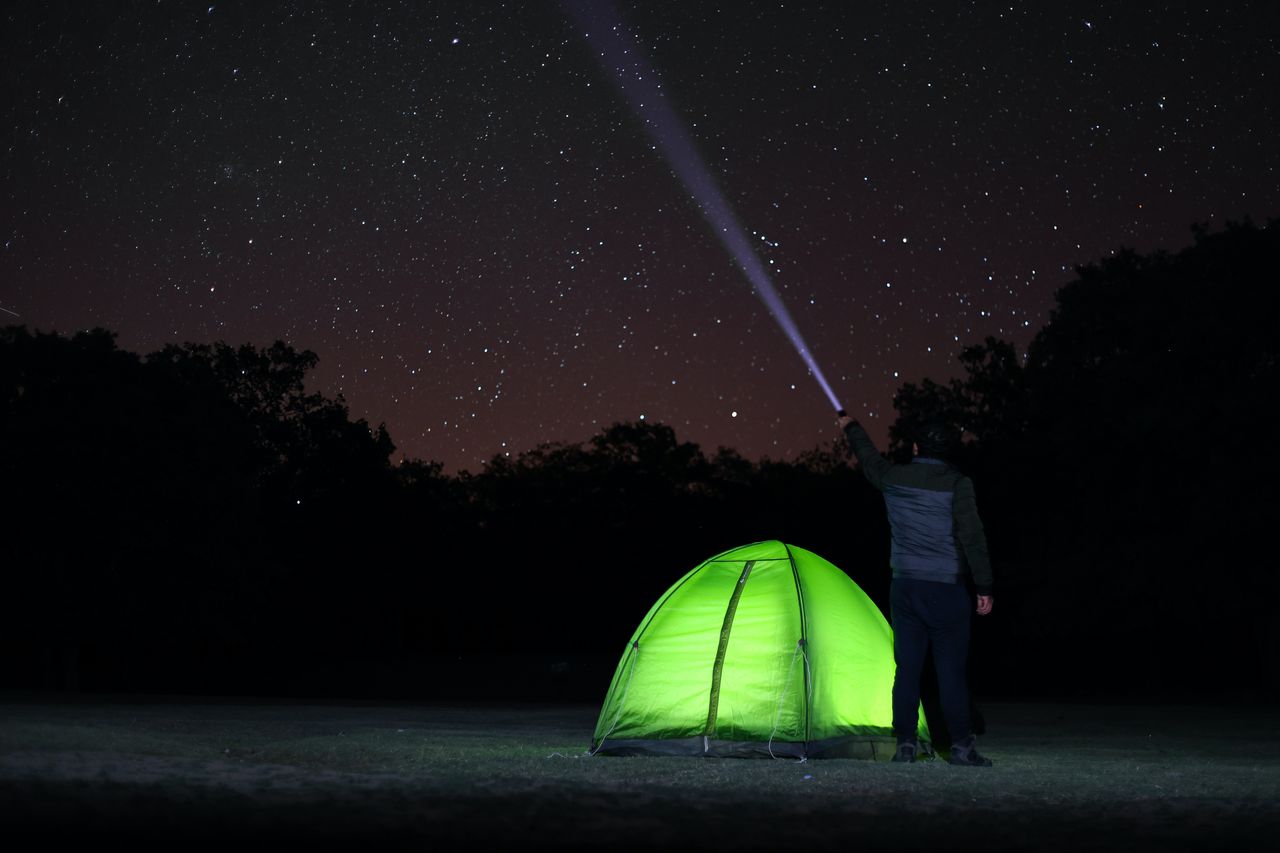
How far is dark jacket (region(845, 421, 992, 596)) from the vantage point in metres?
11.3

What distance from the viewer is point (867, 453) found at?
11.3 metres

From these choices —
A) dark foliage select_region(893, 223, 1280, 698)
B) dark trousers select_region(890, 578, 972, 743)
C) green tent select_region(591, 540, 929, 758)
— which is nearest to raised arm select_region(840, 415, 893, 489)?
dark trousers select_region(890, 578, 972, 743)

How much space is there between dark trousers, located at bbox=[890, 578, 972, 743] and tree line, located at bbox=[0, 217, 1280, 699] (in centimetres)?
2306

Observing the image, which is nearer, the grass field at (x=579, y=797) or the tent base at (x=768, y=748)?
the grass field at (x=579, y=797)

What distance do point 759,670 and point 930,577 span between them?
6.30 ft

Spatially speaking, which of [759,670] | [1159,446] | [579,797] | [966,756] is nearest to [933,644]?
[966,756]

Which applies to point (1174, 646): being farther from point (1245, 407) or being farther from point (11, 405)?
point (11, 405)

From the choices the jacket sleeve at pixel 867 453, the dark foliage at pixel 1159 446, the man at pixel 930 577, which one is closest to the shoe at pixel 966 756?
the man at pixel 930 577

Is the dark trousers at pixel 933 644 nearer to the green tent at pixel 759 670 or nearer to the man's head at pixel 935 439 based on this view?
the green tent at pixel 759 670

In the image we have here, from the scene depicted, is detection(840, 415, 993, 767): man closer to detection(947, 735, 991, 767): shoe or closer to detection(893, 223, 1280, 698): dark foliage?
detection(947, 735, 991, 767): shoe

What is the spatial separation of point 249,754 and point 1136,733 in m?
12.8

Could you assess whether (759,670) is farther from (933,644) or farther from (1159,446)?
(1159,446)

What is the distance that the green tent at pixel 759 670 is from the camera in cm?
1198

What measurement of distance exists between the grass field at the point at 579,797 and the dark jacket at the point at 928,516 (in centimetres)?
164
